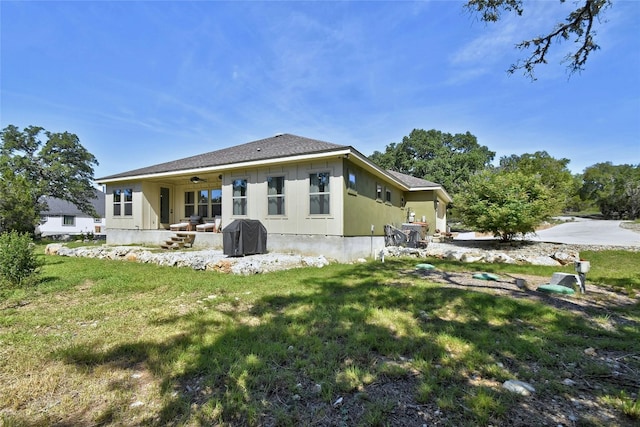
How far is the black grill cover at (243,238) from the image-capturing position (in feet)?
28.0

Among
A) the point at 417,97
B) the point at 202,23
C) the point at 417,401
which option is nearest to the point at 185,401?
the point at 417,401

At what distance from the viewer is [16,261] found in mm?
5746

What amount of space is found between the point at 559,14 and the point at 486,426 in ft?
24.3

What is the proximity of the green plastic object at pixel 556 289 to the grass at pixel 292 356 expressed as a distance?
31.3 inches

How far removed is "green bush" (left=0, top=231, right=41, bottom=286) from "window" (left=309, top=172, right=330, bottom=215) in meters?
6.88

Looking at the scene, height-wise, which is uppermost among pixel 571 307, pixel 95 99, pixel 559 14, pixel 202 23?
pixel 202 23

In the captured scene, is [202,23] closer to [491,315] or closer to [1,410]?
[1,410]

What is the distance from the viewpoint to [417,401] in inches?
85.6

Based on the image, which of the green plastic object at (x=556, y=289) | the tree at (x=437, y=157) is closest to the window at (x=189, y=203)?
the green plastic object at (x=556, y=289)

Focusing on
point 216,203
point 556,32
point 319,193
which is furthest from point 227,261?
point 556,32

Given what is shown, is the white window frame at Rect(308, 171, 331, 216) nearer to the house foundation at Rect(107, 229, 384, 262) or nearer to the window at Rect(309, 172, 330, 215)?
the window at Rect(309, 172, 330, 215)

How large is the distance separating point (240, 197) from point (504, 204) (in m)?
10.4

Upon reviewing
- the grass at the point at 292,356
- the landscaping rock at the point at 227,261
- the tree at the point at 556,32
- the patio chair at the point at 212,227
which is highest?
the tree at the point at 556,32

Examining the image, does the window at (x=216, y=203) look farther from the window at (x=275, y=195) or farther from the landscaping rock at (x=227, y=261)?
the window at (x=275, y=195)
